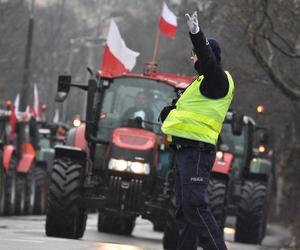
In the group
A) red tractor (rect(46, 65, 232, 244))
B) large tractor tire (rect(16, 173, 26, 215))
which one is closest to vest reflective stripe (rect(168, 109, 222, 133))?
red tractor (rect(46, 65, 232, 244))

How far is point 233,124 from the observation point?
19.3 meters

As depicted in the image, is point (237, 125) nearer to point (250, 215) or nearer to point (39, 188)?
point (250, 215)

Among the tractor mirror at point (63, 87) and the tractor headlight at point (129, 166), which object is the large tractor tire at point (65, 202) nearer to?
the tractor headlight at point (129, 166)

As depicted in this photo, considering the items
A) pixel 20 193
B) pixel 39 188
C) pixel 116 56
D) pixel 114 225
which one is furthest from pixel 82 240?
pixel 39 188

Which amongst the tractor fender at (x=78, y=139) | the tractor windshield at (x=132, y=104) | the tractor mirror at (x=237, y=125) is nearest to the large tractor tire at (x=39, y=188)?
the tractor mirror at (x=237, y=125)

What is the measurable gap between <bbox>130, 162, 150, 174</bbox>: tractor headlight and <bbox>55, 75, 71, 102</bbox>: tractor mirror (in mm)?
1334

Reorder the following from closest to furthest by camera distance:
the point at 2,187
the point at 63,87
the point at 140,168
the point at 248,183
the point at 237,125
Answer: the point at 63,87, the point at 140,168, the point at 237,125, the point at 248,183, the point at 2,187

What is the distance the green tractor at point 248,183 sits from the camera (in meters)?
22.2

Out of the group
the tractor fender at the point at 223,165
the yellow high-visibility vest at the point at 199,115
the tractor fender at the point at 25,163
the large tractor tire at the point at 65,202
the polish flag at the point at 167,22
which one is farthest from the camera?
the tractor fender at the point at 25,163

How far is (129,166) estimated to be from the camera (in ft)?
54.1

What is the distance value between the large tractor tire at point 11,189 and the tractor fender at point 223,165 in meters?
5.12

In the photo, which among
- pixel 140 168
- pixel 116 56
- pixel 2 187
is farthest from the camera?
pixel 2 187

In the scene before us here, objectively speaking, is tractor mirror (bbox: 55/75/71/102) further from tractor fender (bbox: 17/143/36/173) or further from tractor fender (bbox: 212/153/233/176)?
tractor fender (bbox: 17/143/36/173)

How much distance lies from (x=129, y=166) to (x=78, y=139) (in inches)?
69.2
